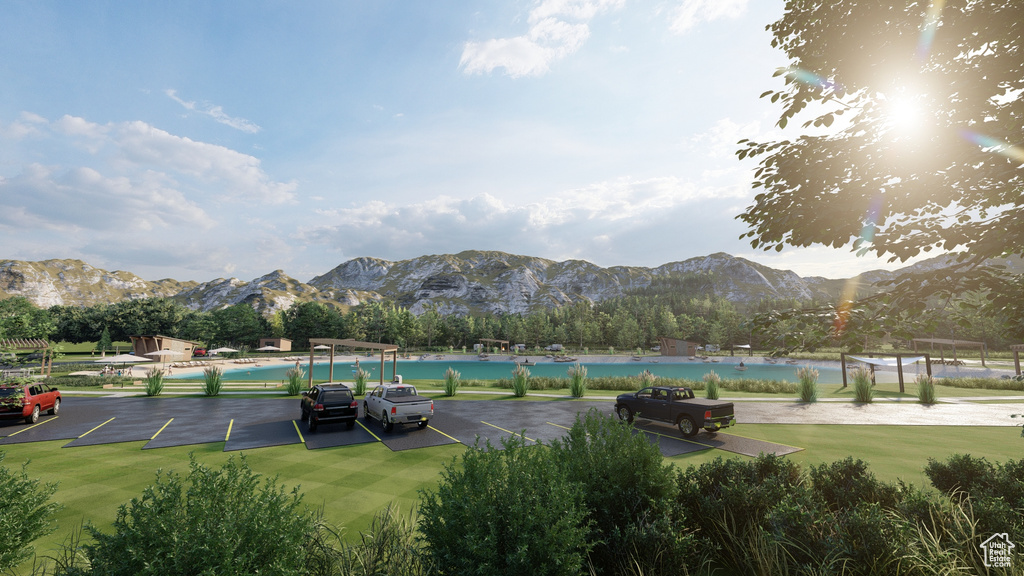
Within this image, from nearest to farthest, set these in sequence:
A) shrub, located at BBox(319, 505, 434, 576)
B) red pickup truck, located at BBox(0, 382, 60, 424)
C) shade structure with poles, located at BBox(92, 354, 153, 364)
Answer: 1. shrub, located at BBox(319, 505, 434, 576)
2. red pickup truck, located at BBox(0, 382, 60, 424)
3. shade structure with poles, located at BBox(92, 354, 153, 364)

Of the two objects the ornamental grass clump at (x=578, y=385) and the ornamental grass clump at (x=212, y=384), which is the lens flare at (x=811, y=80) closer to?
the ornamental grass clump at (x=578, y=385)

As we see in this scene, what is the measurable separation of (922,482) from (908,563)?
5.93 meters

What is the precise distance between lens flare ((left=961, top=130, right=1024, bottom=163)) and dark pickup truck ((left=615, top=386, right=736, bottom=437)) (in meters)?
10.0

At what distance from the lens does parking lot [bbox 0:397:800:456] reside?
1273 cm

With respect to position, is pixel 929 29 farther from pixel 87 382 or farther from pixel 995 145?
pixel 87 382

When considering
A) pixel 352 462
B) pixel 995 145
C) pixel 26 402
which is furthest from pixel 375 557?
pixel 26 402

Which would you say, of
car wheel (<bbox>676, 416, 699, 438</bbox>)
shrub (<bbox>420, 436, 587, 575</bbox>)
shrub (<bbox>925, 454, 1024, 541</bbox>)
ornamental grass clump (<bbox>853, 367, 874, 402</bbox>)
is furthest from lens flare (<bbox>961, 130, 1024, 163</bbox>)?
ornamental grass clump (<bbox>853, 367, 874, 402</bbox>)

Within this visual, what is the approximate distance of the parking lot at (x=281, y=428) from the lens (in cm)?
1273

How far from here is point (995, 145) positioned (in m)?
4.76

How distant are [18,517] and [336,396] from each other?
32.7 feet

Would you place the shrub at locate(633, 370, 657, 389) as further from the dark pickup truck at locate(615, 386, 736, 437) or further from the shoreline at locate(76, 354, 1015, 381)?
the shoreline at locate(76, 354, 1015, 381)

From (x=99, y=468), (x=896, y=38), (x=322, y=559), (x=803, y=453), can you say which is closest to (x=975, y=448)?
(x=803, y=453)

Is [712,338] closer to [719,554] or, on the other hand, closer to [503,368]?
[503,368]

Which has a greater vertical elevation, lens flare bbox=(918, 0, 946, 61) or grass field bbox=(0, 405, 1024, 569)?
lens flare bbox=(918, 0, 946, 61)
